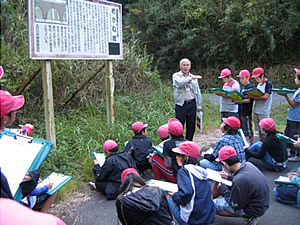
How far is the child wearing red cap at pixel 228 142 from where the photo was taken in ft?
15.2

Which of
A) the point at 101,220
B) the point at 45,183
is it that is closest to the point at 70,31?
the point at 45,183

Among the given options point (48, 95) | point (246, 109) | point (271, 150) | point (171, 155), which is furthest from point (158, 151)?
point (246, 109)

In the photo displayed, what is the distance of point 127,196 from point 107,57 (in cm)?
401

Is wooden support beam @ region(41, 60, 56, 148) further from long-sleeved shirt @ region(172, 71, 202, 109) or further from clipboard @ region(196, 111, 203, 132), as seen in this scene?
clipboard @ region(196, 111, 203, 132)

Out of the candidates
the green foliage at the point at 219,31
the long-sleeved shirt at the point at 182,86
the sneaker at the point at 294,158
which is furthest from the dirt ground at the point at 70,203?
the green foliage at the point at 219,31

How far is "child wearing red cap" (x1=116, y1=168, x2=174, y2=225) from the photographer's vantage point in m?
2.54

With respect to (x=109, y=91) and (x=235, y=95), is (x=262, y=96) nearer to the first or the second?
(x=235, y=95)

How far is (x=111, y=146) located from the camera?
4.53m

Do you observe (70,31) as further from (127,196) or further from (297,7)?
(297,7)

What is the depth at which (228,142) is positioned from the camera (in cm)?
463

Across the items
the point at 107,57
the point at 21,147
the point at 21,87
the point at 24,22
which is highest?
the point at 24,22

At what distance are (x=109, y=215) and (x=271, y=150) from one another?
9.15 feet

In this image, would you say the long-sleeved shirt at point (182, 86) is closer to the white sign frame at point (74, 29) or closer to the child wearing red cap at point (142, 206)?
the white sign frame at point (74, 29)

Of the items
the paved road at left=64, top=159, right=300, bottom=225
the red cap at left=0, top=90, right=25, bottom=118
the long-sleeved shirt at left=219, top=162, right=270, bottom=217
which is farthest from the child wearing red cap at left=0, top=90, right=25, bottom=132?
the long-sleeved shirt at left=219, top=162, right=270, bottom=217
